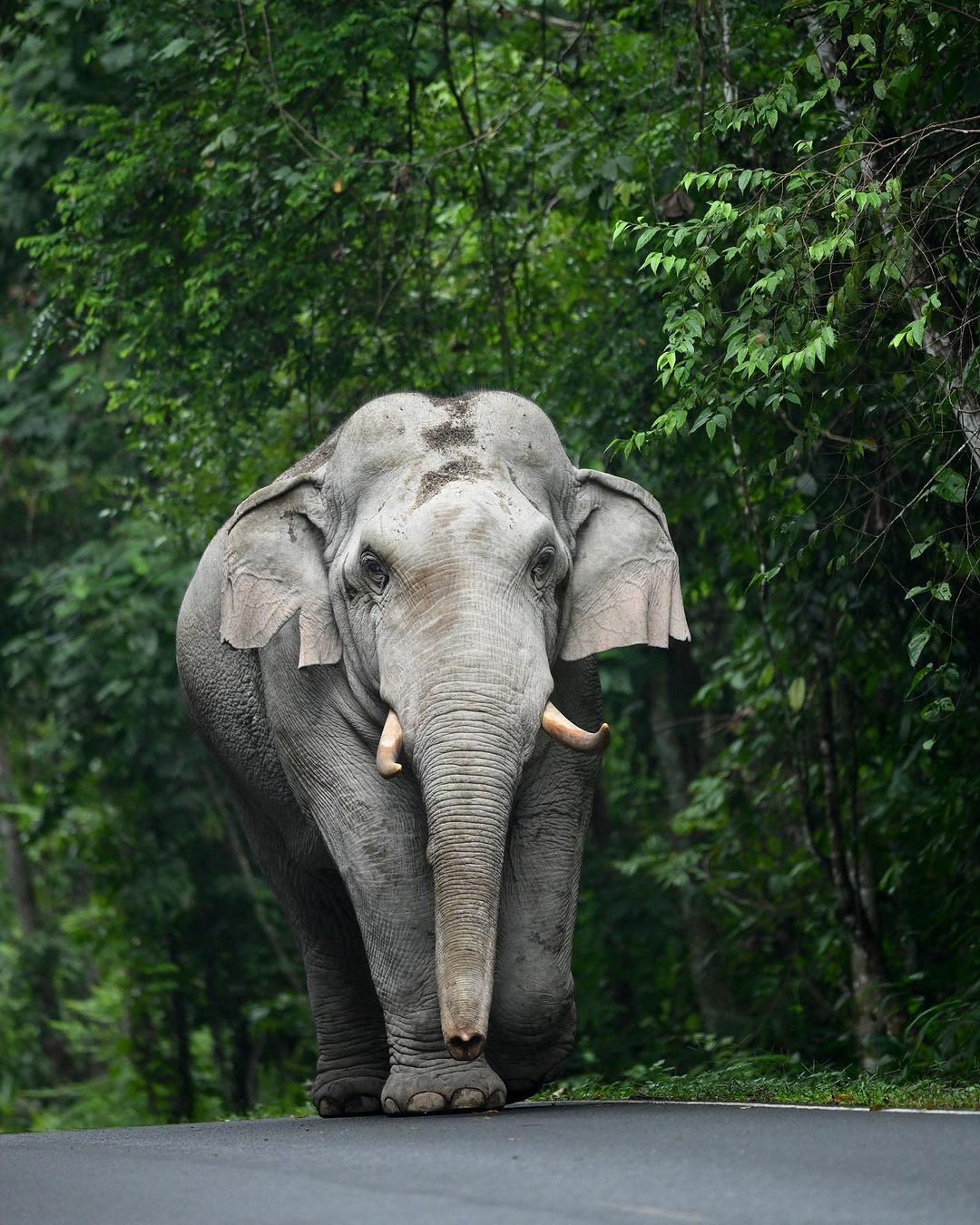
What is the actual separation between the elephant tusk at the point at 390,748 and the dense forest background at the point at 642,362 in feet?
5.75

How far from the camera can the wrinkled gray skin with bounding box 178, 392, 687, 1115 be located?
7195 millimetres

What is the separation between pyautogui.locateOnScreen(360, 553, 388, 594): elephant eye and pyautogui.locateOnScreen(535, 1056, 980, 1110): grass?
7.22 feet

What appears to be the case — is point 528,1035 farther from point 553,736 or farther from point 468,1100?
point 553,736

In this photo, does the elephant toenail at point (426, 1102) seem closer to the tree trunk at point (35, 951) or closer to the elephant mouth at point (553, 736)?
the elephant mouth at point (553, 736)

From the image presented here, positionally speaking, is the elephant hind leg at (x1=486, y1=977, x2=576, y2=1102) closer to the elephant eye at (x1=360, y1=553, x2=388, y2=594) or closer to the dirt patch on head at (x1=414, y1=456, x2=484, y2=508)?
the elephant eye at (x1=360, y1=553, x2=388, y2=594)

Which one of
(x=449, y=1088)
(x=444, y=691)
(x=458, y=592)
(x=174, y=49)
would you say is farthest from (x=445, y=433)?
(x=174, y=49)

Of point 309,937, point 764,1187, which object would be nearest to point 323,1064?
point 309,937

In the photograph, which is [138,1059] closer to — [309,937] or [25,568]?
[25,568]

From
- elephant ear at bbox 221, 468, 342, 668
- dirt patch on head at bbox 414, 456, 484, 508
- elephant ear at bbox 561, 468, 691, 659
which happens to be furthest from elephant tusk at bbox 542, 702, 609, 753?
elephant ear at bbox 221, 468, 342, 668

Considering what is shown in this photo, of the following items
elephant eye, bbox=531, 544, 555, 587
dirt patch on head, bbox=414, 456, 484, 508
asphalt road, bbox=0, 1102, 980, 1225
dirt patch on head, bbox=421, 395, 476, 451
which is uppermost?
dirt patch on head, bbox=421, 395, 476, 451

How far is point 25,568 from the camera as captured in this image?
20.0 m

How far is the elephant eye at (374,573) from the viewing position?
25.3 feet

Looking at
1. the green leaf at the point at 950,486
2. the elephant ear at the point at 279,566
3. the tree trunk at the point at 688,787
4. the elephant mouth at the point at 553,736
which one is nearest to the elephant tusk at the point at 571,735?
the elephant mouth at the point at 553,736

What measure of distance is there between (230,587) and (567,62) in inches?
260
